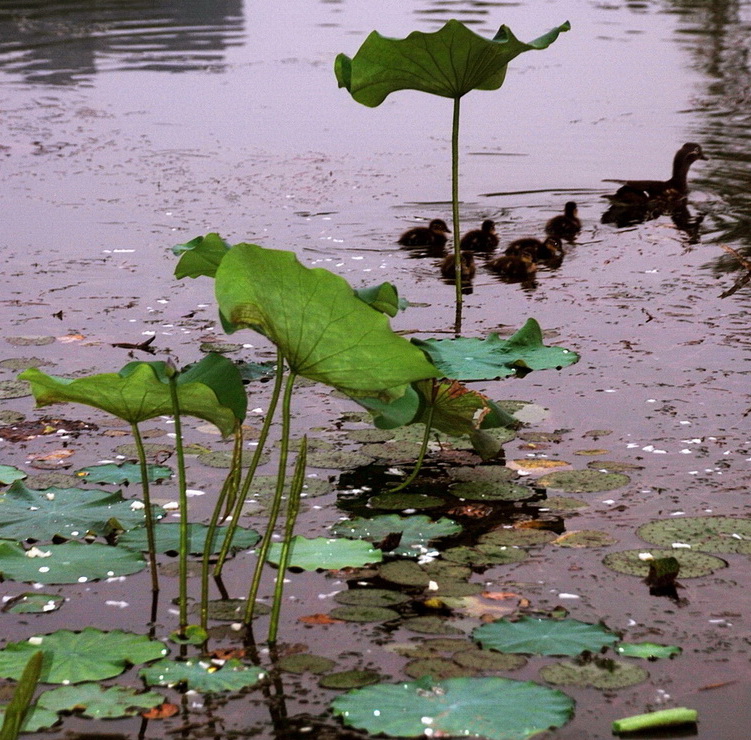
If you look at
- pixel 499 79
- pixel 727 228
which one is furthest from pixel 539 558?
pixel 727 228

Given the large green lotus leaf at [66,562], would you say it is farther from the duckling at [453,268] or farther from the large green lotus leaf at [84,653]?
the duckling at [453,268]

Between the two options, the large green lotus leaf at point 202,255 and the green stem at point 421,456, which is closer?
the large green lotus leaf at point 202,255

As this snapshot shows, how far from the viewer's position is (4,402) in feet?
16.8

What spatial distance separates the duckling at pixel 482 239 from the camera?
25.8ft

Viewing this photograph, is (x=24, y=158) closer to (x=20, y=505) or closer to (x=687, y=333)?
(x=687, y=333)

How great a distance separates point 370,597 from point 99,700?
0.86 meters

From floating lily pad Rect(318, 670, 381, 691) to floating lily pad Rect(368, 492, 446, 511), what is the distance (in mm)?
1065

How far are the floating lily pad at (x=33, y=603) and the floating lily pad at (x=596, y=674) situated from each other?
4.34ft

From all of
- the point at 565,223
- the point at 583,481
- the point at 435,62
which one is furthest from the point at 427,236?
the point at 583,481

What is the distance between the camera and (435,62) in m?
5.89

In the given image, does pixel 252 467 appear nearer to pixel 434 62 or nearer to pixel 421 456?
pixel 421 456

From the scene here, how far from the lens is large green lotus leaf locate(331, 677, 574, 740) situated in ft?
9.00

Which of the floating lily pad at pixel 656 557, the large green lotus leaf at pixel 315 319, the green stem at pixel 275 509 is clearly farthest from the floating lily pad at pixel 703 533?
the green stem at pixel 275 509

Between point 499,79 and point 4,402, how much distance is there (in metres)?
2.87
